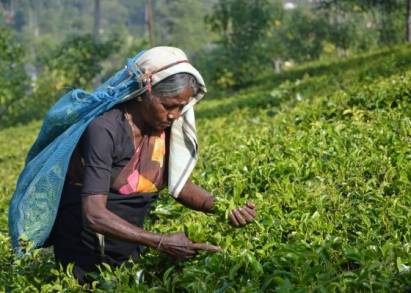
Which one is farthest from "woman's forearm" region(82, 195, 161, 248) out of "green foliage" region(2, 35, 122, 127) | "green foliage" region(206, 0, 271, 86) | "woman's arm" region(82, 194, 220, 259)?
"green foliage" region(2, 35, 122, 127)

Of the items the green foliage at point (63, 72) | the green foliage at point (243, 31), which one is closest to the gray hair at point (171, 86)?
the green foliage at point (243, 31)

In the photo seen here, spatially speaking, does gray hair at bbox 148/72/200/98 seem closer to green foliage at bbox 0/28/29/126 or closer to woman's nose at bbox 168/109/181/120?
woman's nose at bbox 168/109/181/120

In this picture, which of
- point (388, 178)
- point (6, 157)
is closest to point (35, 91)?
point (6, 157)

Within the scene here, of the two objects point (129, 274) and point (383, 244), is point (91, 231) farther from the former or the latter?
point (383, 244)

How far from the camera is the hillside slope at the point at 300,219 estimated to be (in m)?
3.13

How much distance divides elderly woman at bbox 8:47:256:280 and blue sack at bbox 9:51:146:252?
0.05m

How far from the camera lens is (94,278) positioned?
142 inches

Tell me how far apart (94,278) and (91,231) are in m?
0.23

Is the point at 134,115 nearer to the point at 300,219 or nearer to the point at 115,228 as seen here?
the point at 115,228

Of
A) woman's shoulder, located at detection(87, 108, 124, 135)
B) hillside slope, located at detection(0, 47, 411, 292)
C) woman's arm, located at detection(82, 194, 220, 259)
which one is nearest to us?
hillside slope, located at detection(0, 47, 411, 292)

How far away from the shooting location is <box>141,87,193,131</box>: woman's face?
3432 millimetres

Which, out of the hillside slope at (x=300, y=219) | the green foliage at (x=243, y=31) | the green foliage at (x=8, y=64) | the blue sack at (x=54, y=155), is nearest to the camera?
the hillside slope at (x=300, y=219)

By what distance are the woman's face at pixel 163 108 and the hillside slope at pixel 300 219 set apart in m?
0.51

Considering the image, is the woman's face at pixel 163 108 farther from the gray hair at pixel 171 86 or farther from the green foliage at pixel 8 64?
the green foliage at pixel 8 64
